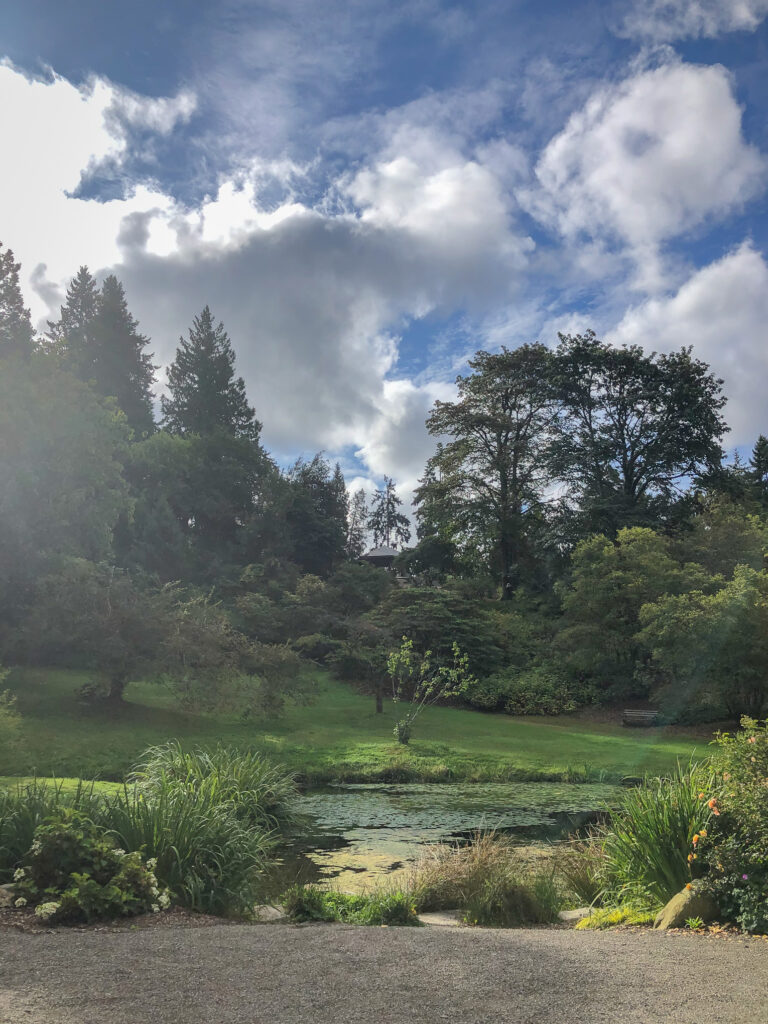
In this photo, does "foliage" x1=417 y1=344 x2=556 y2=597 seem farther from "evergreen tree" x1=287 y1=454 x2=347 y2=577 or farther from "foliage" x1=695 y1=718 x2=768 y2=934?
"foliage" x1=695 y1=718 x2=768 y2=934

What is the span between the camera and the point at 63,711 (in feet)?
59.8

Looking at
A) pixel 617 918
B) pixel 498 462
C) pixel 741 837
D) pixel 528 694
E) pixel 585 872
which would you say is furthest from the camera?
pixel 498 462

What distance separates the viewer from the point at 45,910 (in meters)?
4.97

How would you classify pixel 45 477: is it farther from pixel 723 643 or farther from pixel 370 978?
pixel 370 978

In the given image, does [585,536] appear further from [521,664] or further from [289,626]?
[289,626]

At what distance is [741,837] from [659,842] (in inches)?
38.6

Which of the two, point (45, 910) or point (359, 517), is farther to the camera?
point (359, 517)

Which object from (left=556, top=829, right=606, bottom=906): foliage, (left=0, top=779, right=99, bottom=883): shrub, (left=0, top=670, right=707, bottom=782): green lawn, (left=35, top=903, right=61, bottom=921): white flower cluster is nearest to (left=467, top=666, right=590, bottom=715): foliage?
(left=0, top=670, right=707, bottom=782): green lawn

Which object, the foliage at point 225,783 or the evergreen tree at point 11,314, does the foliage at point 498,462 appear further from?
the foliage at point 225,783

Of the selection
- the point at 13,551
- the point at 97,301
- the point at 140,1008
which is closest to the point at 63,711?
the point at 13,551

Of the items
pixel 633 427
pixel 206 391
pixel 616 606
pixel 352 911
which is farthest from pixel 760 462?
pixel 352 911

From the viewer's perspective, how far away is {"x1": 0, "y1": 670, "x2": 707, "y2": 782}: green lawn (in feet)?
49.0

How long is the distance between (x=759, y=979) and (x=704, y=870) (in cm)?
192

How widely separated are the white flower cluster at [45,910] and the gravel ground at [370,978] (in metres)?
0.20
